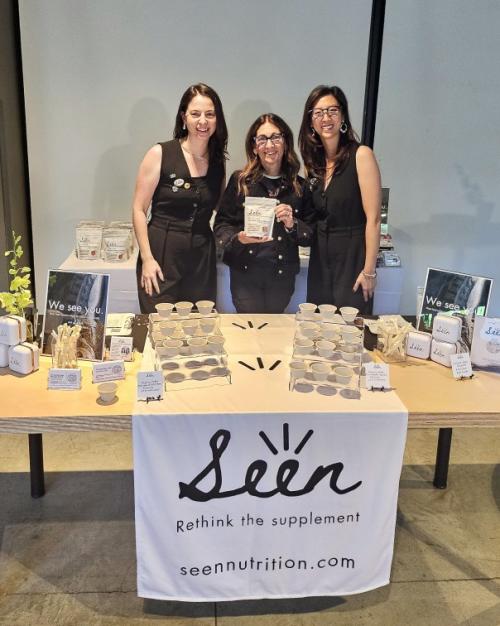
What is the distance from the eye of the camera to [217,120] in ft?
9.85

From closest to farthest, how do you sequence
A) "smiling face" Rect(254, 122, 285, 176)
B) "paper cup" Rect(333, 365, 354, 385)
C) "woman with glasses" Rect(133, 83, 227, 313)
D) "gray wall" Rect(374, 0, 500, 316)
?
"paper cup" Rect(333, 365, 354, 385), "smiling face" Rect(254, 122, 285, 176), "woman with glasses" Rect(133, 83, 227, 313), "gray wall" Rect(374, 0, 500, 316)

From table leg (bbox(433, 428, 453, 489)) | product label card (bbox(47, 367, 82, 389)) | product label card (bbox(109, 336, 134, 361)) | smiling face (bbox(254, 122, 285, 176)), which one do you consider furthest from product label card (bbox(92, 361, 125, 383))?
table leg (bbox(433, 428, 453, 489))

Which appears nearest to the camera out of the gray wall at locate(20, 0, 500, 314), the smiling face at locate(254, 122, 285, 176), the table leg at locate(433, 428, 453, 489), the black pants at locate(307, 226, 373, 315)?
the table leg at locate(433, 428, 453, 489)

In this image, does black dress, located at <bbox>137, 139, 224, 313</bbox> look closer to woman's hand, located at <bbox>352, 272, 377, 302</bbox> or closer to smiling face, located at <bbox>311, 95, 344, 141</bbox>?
smiling face, located at <bbox>311, 95, 344, 141</bbox>

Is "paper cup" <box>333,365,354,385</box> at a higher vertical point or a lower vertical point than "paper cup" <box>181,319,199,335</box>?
lower

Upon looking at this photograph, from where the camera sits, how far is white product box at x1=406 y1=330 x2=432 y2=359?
7.48 feet

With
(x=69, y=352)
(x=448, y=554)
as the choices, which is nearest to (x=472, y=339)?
(x=448, y=554)

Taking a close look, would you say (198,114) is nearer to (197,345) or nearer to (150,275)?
(150,275)

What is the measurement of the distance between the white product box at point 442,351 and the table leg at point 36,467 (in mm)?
1547

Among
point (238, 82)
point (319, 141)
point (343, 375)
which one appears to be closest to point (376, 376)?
point (343, 375)

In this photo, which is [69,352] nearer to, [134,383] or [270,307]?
[134,383]

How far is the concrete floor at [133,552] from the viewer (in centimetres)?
211

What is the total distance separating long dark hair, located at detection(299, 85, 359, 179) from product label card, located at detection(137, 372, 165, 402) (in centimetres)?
155

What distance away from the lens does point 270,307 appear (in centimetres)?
325
